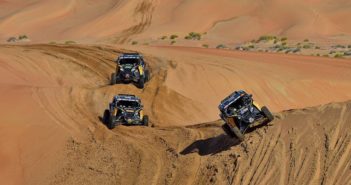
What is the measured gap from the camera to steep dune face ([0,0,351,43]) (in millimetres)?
79062

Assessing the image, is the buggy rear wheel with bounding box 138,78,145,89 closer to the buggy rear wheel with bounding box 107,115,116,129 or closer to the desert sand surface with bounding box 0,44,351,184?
the desert sand surface with bounding box 0,44,351,184

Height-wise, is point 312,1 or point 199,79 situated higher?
point 312,1

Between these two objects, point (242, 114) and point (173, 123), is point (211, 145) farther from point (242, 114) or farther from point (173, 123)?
point (173, 123)

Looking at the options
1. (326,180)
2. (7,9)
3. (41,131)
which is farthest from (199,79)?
(7,9)

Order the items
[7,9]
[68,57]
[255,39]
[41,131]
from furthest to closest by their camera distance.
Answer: [7,9], [255,39], [68,57], [41,131]

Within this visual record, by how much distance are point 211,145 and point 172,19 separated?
6456 centimetres

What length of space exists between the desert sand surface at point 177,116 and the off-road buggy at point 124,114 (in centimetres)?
51

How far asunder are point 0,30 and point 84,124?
200 ft

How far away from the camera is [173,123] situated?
3133cm

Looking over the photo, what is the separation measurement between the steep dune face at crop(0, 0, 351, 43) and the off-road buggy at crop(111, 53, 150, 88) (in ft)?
127

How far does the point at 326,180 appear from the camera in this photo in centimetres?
1702

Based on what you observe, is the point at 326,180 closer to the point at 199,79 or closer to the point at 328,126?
the point at 328,126

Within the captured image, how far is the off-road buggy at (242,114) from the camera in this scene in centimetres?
2138

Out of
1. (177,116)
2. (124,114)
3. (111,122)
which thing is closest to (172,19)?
(177,116)
